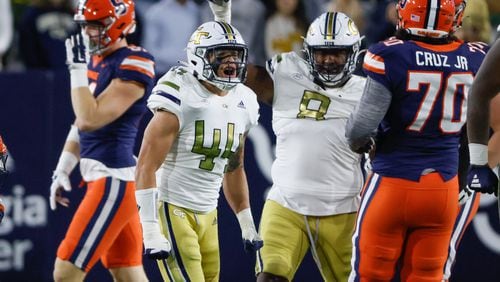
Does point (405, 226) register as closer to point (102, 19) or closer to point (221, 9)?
point (221, 9)

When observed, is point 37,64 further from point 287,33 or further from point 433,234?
point 433,234

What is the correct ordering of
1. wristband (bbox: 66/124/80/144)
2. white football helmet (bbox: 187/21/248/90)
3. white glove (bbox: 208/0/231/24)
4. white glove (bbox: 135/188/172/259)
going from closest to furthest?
1. white glove (bbox: 135/188/172/259)
2. white football helmet (bbox: 187/21/248/90)
3. white glove (bbox: 208/0/231/24)
4. wristband (bbox: 66/124/80/144)

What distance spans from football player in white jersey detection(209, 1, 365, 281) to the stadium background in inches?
71.6

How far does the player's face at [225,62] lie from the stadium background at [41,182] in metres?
2.24

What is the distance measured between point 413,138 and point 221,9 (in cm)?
129

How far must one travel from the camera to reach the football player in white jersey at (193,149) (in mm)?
5082

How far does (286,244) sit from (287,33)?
347 centimetres

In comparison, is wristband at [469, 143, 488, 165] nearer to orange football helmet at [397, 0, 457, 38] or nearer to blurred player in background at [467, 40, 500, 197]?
blurred player in background at [467, 40, 500, 197]

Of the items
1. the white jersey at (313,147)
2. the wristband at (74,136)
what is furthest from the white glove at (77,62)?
the white jersey at (313,147)

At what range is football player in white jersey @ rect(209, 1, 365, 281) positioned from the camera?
569 cm

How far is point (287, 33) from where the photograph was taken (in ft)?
29.1

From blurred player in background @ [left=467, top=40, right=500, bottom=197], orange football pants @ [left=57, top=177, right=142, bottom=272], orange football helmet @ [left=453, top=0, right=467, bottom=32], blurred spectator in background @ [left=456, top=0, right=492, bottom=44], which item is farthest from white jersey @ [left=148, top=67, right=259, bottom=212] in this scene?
blurred spectator in background @ [left=456, top=0, right=492, bottom=44]

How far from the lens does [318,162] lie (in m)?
5.72

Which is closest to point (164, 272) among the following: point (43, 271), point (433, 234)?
point (433, 234)
